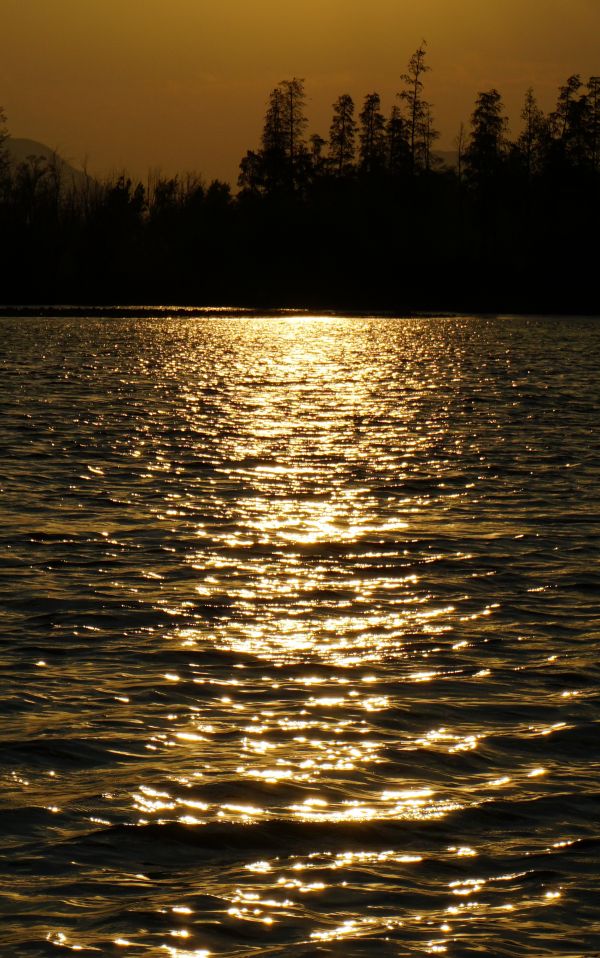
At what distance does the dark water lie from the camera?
25.6ft

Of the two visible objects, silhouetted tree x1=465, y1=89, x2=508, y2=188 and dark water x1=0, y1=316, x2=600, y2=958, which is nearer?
dark water x1=0, y1=316, x2=600, y2=958

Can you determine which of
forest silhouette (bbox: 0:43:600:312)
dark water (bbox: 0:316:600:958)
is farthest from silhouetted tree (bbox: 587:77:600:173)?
dark water (bbox: 0:316:600:958)

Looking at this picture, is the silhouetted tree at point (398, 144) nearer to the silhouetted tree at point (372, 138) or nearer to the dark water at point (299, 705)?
the silhouetted tree at point (372, 138)

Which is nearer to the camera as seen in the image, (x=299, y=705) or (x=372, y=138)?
(x=299, y=705)

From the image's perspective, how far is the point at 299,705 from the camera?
11445mm

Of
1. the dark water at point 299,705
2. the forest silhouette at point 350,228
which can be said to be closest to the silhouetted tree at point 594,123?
the forest silhouette at point 350,228

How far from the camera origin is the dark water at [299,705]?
7809mm

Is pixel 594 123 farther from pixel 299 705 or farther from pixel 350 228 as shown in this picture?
pixel 299 705

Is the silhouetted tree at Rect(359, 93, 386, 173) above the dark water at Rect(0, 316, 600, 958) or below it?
above

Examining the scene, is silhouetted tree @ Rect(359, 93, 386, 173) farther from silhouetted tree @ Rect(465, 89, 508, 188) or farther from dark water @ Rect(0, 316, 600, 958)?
dark water @ Rect(0, 316, 600, 958)

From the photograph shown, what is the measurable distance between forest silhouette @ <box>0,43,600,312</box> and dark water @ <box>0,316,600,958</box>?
122 m

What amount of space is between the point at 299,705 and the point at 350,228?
6064 inches

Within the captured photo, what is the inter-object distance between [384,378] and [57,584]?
42020mm

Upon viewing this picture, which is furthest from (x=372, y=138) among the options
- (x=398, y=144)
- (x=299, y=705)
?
(x=299, y=705)
